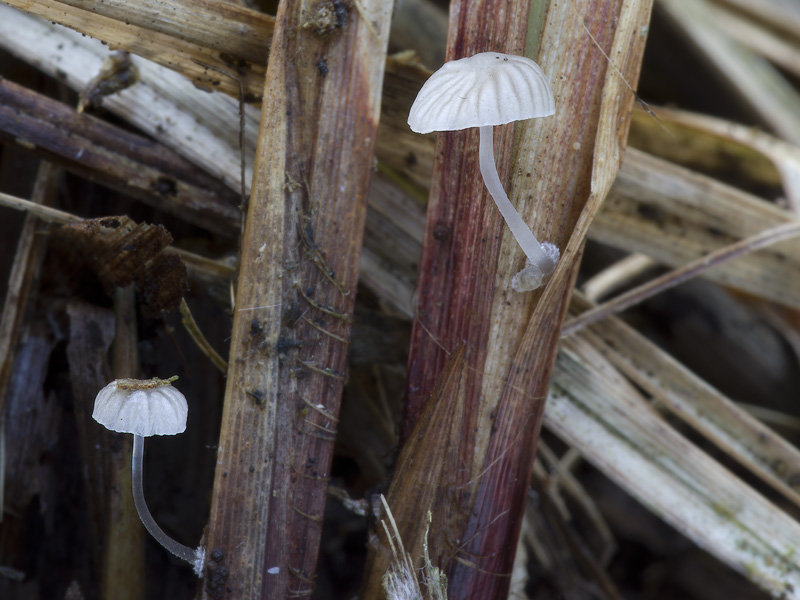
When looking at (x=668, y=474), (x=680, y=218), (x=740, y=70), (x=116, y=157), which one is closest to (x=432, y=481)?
(x=668, y=474)

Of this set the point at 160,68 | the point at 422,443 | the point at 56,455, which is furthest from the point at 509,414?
the point at 160,68

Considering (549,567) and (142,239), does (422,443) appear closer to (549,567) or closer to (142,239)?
(142,239)

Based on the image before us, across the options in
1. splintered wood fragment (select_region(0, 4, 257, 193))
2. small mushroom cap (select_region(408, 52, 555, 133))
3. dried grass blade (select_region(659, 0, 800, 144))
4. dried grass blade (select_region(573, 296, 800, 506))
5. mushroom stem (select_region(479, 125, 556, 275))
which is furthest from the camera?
dried grass blade (select_region(659, 0, 800, 144))

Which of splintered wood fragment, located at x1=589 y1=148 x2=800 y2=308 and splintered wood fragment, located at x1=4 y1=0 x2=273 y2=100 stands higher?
splintered wood fragment, located at x1=589 y1=148 x2=800 y2=308

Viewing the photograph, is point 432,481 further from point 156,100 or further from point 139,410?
point 156,100

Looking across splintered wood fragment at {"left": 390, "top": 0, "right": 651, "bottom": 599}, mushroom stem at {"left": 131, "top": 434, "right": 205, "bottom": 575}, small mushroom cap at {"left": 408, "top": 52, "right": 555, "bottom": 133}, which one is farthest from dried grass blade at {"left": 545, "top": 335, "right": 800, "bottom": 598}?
mushroom stem at {"left": 131, "top": 434, "right": 205, "bottom": 575}

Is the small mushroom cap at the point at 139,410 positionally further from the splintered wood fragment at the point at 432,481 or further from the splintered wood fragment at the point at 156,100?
the splintered wood fragment at the point at 156,100

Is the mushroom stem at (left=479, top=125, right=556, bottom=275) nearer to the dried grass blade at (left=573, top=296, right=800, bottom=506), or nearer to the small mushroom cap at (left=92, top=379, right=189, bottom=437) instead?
the dried grass blade at (left=573, top=296, right=800, bottom=506)
